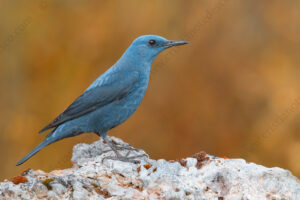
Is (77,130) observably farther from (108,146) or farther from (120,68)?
(120,68)

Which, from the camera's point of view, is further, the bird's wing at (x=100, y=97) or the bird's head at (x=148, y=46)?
the bird's head at (x=148, y=46)

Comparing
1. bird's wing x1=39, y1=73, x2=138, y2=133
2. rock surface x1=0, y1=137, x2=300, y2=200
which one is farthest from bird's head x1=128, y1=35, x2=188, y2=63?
rock surface x1=0, y1=137, x2=300, y2=200

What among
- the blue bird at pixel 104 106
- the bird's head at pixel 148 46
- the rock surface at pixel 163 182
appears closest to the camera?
the rock surface at pixel 163 182

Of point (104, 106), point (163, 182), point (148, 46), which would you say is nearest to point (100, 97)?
point (104, 106)

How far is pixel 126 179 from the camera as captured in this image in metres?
4.04

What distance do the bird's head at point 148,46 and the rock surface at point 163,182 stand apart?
6.94 ft

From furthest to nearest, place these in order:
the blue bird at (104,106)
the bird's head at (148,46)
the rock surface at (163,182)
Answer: the bird's head at (148,46) < the blue bird at (104,106) < the rock surface at (163,182)

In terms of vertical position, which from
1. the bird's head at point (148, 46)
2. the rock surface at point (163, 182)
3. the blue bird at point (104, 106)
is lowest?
the rock surface at point (163, 182)

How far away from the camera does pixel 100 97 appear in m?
5.57

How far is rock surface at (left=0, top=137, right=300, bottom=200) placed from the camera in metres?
3.54

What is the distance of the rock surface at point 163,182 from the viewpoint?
3.54m

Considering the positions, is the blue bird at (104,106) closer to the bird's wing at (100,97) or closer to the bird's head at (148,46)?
the bird's wing at (100,97)

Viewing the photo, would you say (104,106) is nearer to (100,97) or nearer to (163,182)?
(100,97)

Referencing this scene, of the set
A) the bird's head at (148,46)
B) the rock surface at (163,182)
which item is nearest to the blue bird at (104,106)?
the bird's head at (148,46)
